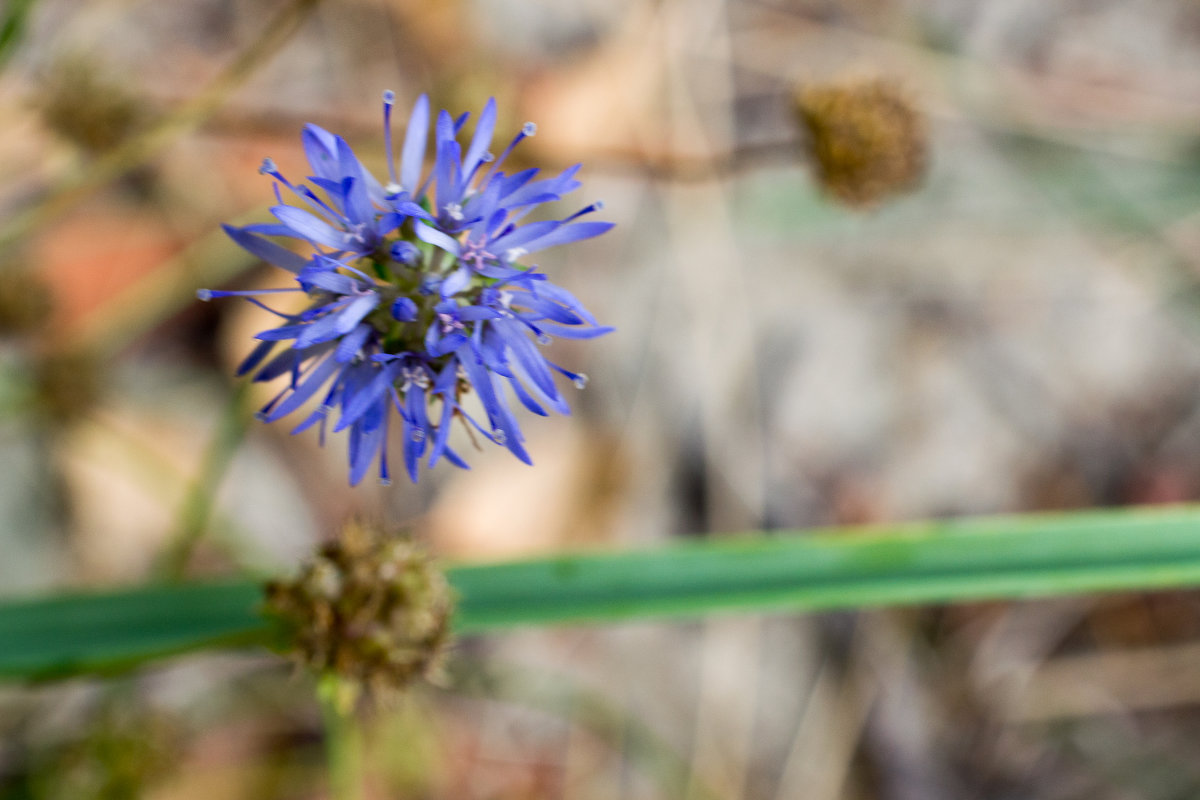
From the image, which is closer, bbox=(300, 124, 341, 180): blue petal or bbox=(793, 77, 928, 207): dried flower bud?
bbox=(300, 124, 341, 180): blue petal

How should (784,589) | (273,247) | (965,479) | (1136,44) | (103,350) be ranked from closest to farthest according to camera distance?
(273,247)
(784,589)
(103,350)
(965,479)
(1136,44)

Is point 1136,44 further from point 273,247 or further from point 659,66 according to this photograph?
point 273,247

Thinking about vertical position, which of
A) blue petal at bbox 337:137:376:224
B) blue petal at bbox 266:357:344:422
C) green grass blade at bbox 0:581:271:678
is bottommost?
green grass blade at bbox 0:581:271:678

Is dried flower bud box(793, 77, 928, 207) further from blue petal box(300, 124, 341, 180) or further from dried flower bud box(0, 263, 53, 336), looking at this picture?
dried flower bud box(0, 263, 53, 336)

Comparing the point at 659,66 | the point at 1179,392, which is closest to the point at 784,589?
the point at 659,66

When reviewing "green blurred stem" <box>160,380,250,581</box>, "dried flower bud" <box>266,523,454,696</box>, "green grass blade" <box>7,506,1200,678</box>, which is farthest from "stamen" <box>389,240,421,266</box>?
"green blurred stem" <box>160,380,250,581</box>

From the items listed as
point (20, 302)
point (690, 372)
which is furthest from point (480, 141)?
point (690, 372)

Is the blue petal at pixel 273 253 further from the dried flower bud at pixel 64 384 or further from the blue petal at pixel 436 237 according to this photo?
the dried flower bud at pixel 64 384

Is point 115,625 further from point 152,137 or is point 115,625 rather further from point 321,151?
point 152,137
